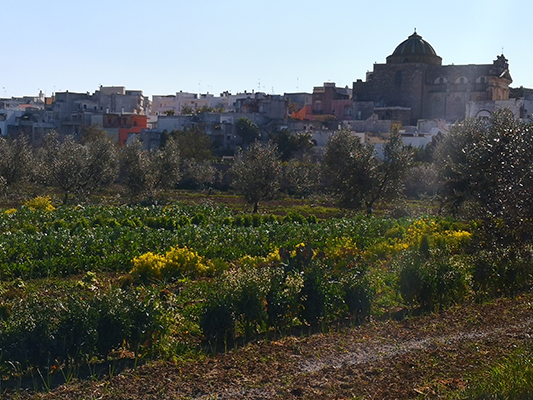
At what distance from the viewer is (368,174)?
2998 cm

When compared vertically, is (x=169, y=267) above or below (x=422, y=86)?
below

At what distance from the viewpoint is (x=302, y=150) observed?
213ft

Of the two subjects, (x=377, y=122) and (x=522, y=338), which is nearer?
(x=522, y=338)

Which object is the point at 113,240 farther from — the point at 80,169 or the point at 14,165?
the point at 14,165

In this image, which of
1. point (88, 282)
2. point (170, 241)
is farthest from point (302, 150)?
point (88, 282)

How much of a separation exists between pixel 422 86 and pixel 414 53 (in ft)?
13.7

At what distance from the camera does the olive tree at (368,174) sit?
30031 millimetres

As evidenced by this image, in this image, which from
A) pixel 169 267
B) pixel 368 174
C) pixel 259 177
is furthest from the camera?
pixel 259 177

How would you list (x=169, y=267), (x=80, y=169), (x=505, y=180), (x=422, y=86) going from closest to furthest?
(x=505, y=180)
(x=169, y=267)
(x=80, y=169)
(x=422, y=86)

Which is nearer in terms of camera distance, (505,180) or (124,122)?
(505,180)

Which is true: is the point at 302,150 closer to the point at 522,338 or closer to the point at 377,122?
the point at 377,122

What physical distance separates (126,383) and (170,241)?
35.7 ft

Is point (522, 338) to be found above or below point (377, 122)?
below

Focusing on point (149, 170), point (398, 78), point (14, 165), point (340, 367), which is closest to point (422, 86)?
point (398, 78)
